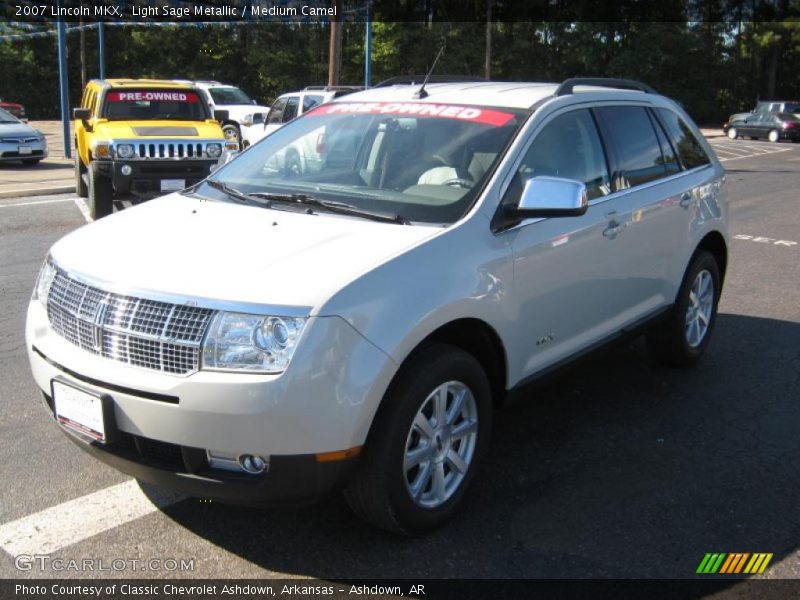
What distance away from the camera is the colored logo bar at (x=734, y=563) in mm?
3221

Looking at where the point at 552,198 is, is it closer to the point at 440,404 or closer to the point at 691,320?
the point at 440,404

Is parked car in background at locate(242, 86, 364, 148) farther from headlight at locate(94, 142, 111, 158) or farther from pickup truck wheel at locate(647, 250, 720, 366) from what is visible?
pickup truck wheel at locate(647, 250, 720, 366)

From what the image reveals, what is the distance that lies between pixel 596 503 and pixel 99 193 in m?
9.25

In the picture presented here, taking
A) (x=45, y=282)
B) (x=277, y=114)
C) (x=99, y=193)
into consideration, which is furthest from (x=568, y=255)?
(x=277, y=114)

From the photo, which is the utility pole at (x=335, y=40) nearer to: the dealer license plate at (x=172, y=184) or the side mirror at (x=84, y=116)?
the side mirror at (x=84, y=116)

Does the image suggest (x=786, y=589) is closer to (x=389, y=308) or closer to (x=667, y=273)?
(x=389, y=308)

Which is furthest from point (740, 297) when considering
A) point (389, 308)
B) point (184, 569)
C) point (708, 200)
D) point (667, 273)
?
point (184, 569)

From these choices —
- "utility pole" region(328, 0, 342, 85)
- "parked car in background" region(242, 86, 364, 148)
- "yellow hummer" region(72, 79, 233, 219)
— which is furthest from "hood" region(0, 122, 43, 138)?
"utility pole" region(328, 0, 342, 85)

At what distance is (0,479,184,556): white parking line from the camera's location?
3.29 m

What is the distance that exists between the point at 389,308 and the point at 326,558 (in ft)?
3.33

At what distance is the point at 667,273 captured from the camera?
5.05m

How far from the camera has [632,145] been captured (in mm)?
→ 4781

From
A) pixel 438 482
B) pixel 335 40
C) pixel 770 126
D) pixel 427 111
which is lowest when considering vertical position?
pixel 438 482

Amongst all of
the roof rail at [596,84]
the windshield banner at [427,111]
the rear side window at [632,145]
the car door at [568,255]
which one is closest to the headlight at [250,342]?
the car door at [568,255]
